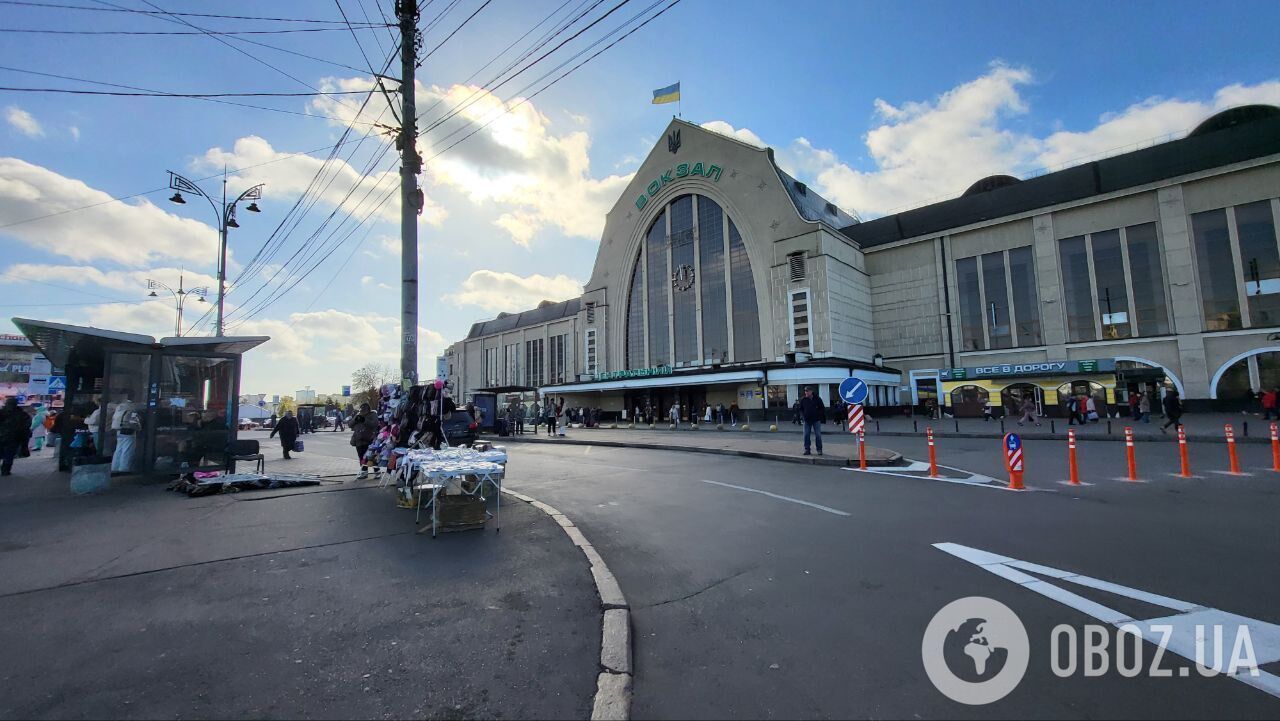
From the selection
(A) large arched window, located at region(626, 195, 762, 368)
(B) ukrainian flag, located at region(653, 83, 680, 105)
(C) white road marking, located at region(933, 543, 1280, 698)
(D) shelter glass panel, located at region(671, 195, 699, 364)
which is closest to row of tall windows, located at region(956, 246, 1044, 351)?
(A) large arched window, located at region(626, 195, 762, 368)

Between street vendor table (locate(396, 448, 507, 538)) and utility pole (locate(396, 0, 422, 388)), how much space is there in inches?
120

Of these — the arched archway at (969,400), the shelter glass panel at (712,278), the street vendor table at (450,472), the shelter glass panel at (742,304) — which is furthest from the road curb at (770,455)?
the arched archway at (969,400)

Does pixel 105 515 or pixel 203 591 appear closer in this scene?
pixel 203 591

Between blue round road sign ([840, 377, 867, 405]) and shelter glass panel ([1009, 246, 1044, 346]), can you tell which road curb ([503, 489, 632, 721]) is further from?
shelter glass panel ([1009, 246, 1044, 346])

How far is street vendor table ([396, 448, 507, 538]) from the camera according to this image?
6527 millimetres

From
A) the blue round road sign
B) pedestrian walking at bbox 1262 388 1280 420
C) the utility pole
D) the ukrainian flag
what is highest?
the ukrainian flag

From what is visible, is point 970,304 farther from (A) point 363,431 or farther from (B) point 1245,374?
(A) point 363,431

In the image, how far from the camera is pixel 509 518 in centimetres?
753

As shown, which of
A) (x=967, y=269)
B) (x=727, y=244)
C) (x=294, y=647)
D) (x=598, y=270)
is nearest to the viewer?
(x=294, y=647)

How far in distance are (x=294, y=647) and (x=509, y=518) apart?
3994 millimetres

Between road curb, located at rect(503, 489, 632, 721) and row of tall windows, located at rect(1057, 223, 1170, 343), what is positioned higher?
row of tall windows, located at rect(1057, 223, 1170, 343)

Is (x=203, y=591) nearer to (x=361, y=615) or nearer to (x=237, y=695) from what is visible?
(x=361, y=615)

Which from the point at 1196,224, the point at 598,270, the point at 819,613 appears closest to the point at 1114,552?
the point at 819,613

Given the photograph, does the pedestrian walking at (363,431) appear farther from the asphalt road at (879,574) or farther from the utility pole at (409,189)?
the asphalt road at (879,574)
